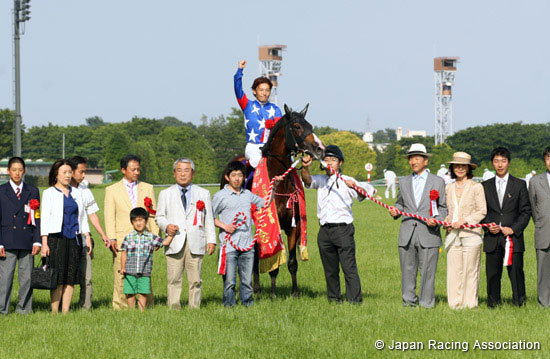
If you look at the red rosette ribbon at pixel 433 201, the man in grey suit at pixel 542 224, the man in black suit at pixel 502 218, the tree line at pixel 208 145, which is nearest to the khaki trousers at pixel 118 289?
the red rosette ribbon at pixel 433 201

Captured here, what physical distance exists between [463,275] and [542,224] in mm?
1220

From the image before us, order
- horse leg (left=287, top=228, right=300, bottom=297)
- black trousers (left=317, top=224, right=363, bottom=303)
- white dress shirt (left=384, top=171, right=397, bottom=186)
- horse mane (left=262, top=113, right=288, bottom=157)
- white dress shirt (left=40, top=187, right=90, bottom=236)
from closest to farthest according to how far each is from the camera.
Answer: white dress shirt (left=40, top=187, right=90, bottom=236), black trousers (left=317, top=224, right=363, bottom=303), horse mane (left=262, top=113, right=288, bottom=157), horse leg (left=287, top=228, right=300, bottom=297), white dress shirt (left=384, top=171, right=397, bottom=186)

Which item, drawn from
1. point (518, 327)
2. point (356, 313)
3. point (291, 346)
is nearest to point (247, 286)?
point (356, 313)

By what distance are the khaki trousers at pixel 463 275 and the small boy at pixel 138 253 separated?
12.0 ft

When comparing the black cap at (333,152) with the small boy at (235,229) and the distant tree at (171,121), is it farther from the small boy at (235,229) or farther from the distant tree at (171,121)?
the distant tree at (171,121)

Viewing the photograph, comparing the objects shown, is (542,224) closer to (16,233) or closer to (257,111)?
(257,111)

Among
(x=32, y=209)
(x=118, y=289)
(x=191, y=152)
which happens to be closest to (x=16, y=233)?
(x=32, y=209)

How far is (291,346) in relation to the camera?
748cm

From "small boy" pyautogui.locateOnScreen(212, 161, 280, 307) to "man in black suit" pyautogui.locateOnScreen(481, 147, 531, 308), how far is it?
3.11 meters

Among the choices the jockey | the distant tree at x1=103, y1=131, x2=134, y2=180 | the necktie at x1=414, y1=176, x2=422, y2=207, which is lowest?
the necktie at x1=414, y1=176, x2=422, y2=207

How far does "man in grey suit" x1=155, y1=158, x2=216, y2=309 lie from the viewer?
911 cm

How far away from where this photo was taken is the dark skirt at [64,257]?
887 centimetres

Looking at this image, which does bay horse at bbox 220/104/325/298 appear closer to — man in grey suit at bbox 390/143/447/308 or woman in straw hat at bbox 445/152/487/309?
man in grey suit at bbox 390/143/447/308

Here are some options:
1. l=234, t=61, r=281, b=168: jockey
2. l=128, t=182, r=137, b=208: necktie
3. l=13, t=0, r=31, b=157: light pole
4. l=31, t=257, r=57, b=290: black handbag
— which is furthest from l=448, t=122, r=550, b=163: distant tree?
l=31, t=257, r=57, b=290: black handbag
